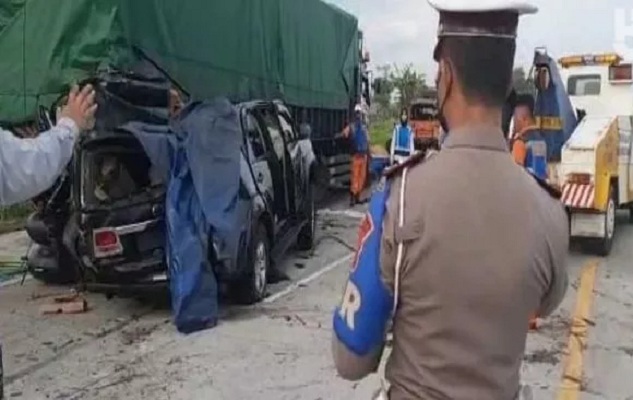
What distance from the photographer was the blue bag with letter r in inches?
72.4

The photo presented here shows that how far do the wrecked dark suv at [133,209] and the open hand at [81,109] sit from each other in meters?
4.96

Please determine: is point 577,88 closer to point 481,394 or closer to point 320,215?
point 320,215

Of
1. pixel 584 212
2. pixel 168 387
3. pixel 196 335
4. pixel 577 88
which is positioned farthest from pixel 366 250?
pixel 577 88

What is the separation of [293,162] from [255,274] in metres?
2.32

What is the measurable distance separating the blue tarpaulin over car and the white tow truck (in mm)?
4342

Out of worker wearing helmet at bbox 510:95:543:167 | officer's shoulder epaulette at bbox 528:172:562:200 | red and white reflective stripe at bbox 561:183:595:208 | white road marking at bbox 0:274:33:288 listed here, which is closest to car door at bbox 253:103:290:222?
worker wearing helmet at bbox 510:95:543:167

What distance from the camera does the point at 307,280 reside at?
33.1ft

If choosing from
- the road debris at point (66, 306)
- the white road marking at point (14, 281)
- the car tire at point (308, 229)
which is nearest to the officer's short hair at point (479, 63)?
the road debris at point (66, 306)

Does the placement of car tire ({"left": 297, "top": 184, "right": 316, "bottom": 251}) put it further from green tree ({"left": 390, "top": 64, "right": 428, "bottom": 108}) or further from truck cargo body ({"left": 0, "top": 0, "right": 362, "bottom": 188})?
green tree ({"left": 390, "top": 64, "right": 428, "bottom": 108})

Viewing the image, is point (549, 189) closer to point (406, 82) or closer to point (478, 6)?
point (478, 6)

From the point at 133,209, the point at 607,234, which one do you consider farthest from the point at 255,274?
the point at 607,234

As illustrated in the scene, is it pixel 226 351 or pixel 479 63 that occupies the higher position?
pixel 479 63

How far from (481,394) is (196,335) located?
6.01m

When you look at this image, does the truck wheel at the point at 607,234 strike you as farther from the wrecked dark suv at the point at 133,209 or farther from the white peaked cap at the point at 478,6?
the white peaked cap at the point at 478,6
